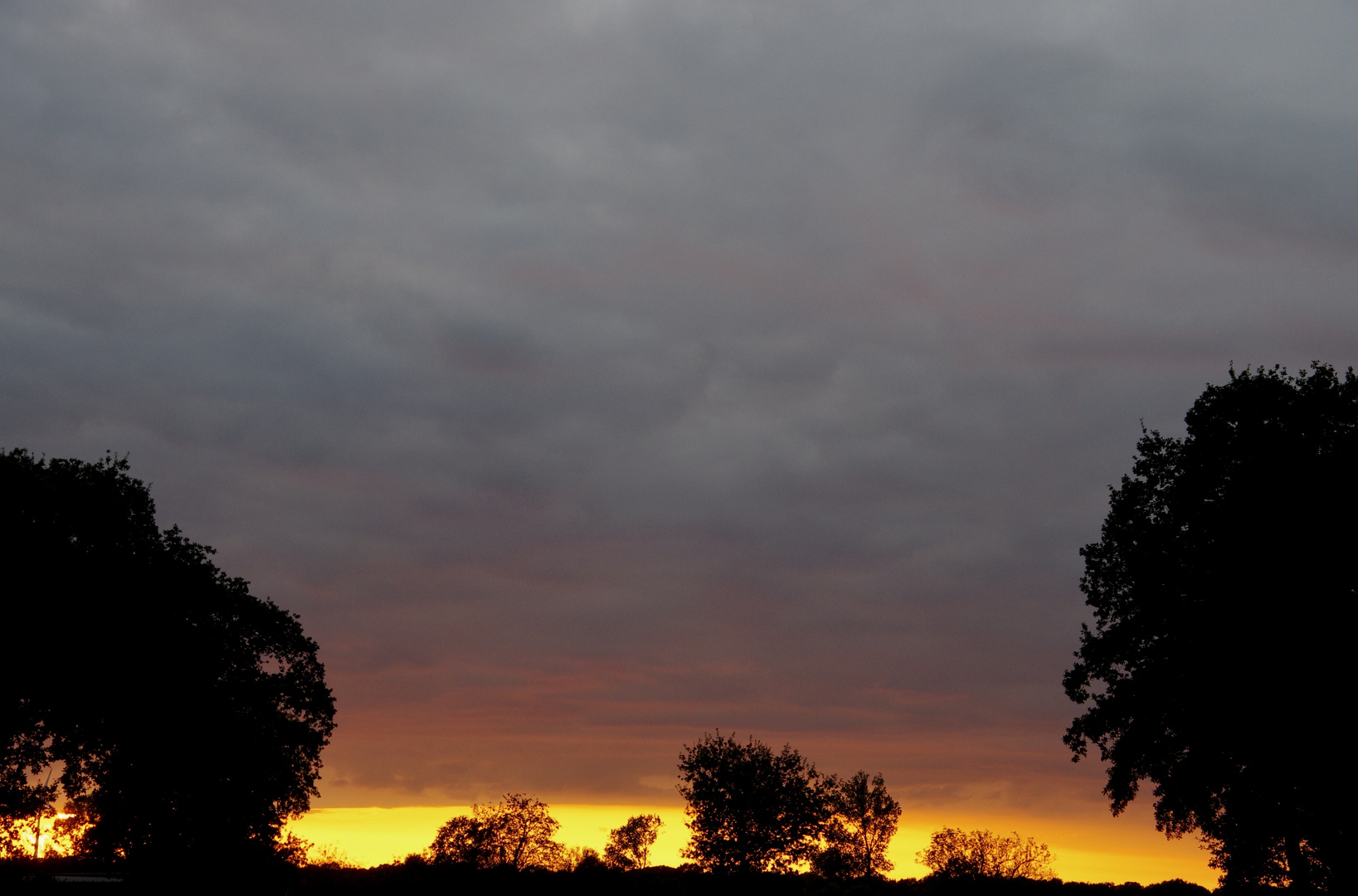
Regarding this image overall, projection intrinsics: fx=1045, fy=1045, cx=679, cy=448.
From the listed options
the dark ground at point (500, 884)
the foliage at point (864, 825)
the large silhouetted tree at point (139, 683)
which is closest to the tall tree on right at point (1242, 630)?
the dark ground at point (500, 884)

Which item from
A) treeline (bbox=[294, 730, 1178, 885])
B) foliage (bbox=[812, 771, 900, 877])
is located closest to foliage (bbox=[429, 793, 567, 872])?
treeline (bbox=[294, 730, 1178, 885])

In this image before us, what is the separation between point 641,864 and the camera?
6255 inches

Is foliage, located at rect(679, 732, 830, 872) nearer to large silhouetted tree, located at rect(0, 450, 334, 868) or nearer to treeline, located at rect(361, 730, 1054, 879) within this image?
treeline, located at rect(361, 730, 1054, 879)

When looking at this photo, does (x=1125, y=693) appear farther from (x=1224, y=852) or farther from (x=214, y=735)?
(x=214, y=735)

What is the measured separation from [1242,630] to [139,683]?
5045 centimetres

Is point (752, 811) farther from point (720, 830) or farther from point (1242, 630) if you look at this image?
point (1242, 630)

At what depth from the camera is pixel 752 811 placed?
328 feet

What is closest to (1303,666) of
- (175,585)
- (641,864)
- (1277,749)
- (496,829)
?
(1277,749)

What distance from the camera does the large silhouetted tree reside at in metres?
49.0

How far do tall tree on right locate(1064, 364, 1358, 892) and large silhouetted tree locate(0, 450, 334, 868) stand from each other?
41.5m

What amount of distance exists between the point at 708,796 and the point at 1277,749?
67534 millimetres

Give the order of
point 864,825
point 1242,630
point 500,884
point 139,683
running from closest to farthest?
point 1242,630
point 139,683
point 500,884
point 864,825

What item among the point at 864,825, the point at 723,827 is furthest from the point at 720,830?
the point at 864,825

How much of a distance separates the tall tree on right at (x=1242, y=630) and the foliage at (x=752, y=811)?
55.5 m
